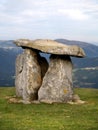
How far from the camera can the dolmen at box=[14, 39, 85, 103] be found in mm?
45312

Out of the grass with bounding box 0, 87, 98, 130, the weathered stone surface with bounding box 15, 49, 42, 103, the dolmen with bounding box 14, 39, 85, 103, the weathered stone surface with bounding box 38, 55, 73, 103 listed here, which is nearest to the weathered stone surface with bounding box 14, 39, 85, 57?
the dolmen with bounding box 14, 39, 85, 103

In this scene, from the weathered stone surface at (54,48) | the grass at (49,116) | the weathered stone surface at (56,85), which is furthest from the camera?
the weathered stone surface at (56,85)

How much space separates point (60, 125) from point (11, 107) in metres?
12.2

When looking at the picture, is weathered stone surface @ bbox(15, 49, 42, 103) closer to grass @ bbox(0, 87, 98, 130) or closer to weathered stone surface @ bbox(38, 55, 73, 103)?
weathered stone surface @ bbox(38, 55, 73, 103)

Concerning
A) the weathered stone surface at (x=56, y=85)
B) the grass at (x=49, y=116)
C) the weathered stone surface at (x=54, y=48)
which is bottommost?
the grass at (x=49, y=116)

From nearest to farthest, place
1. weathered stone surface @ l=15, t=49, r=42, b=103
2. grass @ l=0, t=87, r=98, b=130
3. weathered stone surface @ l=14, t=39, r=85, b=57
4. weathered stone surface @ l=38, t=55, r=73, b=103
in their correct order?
grass @ l=0, t=87, r=98, b=130
weathered stone surface @ l=14, t=39, r=85, b=57
weathered stone surface @ l=38, t=55, r=73, b=103
weathered stone surface @ l=15, t=49, r=42, b=103

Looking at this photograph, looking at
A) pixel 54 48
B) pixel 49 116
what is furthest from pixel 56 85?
pixel 49 116

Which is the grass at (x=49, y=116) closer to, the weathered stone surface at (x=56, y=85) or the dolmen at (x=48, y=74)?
the weathered stone surface at (x=56, y=85)

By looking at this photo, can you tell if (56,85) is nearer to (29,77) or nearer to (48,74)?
(48,74)

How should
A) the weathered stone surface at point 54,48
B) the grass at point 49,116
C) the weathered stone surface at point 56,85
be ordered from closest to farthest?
the grass at point 49,116
the weathered stone surface at point 54,48
the weathered stone surface at point 56,85

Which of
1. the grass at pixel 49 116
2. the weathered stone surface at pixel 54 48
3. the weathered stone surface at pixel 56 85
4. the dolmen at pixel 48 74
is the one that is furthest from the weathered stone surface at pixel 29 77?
the grass at pixel 49 116

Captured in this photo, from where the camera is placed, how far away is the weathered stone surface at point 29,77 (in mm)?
46469

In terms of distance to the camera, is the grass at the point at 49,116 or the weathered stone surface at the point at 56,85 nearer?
the grass at the point at 49,116

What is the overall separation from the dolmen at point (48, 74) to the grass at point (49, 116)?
2.36 m
